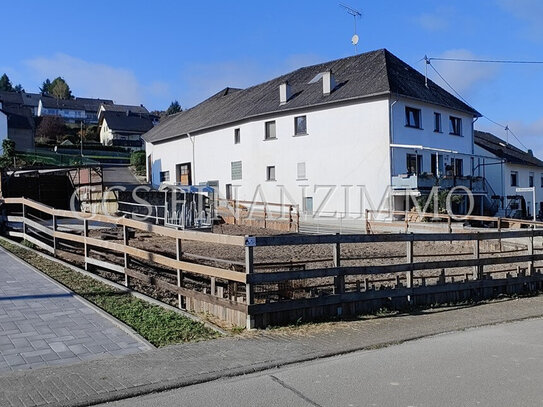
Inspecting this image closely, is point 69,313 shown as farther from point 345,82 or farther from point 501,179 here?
point 501,179

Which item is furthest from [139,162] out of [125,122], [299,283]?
[299,283]

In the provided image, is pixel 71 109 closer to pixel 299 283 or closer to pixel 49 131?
pixel 49 131

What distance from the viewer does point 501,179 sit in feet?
123

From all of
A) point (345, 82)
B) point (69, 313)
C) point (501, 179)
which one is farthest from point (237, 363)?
point (501, 179)

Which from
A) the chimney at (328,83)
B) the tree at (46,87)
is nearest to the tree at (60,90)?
the tree at (46,87)

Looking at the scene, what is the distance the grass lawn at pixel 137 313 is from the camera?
636 cm

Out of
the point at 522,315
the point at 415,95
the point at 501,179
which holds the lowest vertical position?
the point at 522,315

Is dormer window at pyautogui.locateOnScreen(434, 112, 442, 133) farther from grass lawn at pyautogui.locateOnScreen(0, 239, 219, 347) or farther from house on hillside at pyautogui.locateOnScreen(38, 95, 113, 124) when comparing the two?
house on hillside at pyautogui.locateOnScreen(38, 95, 113, 124)

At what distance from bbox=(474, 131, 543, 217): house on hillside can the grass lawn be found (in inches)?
1127

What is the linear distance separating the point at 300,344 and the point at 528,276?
20.0 feet

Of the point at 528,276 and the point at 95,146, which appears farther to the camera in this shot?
the point at 95,146

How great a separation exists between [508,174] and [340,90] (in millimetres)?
17346

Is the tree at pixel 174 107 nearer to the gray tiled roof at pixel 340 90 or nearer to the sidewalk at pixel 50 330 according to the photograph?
the gray tiled roof at pixel 340 90

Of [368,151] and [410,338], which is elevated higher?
[368,151]
